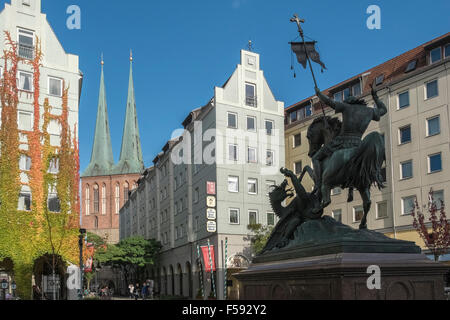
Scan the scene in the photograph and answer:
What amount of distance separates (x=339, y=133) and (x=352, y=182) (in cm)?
127

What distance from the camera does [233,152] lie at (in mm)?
48562

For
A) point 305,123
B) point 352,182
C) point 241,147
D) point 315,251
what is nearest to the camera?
point 315,251

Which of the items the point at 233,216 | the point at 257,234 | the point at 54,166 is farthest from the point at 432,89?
the point at 54,166

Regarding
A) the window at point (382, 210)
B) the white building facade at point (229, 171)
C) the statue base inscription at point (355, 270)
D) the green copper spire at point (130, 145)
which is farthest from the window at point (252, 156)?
the green copper spire at point (130, 145)

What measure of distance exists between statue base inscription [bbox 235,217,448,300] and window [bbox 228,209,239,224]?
36.3 meters

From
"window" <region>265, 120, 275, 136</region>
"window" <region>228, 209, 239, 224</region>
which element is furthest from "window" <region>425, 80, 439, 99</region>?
"window" <region>228, 209, 239, 224</region>

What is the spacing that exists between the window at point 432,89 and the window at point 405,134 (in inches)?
115

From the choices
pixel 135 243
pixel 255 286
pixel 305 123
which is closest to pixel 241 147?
pixel 305 123

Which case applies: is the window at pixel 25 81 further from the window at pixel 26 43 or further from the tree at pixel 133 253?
the tree at pixel 133 253

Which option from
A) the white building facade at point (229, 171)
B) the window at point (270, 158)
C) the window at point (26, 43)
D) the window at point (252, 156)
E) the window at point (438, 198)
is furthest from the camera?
the window at point (270, 158)

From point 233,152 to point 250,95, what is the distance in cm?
576

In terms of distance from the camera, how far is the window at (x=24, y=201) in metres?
40.7
